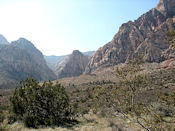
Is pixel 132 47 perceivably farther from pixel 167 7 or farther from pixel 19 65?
pixel 19 65

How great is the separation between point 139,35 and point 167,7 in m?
36.8

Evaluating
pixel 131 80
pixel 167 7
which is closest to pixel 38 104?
pixel 131 80

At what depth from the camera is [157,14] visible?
11244 centimetres

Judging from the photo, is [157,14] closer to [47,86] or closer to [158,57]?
[158,57]

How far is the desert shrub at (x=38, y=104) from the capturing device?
1190cm

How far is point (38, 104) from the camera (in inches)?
475

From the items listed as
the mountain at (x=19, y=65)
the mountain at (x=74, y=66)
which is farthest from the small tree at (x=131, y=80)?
the mountain at (x=74, y=66)

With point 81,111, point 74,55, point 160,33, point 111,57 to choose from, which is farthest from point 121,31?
point 81,111

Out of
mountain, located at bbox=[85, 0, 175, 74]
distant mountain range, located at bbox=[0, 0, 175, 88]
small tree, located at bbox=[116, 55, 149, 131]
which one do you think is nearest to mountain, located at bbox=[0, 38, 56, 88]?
distant mountain range, located at bbox=[0, 0, 175, 88]

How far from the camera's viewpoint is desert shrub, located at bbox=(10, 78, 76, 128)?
11.9m

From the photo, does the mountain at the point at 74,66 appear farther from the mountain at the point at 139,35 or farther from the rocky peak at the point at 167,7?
the rocky peak at the point at 167,7

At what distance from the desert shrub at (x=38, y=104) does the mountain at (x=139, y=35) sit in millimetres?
86582

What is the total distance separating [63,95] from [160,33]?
97.1 m

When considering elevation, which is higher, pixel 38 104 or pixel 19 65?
pixel 19 65
